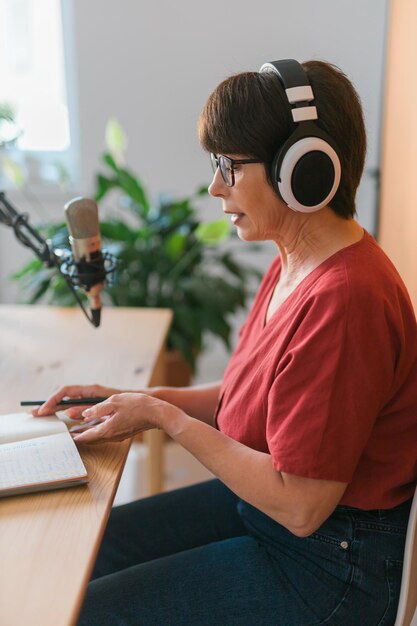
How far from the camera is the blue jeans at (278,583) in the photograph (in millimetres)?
968

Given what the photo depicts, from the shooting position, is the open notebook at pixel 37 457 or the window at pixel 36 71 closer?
the open notebook at pixel 37 457

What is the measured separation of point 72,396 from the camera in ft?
3.90

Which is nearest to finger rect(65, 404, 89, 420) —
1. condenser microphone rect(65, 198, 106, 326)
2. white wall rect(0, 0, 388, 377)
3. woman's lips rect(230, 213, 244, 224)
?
condenser microphone rect(65, 198, 106, 326)

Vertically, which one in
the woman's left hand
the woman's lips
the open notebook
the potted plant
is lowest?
the potted plant

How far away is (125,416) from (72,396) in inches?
7.0

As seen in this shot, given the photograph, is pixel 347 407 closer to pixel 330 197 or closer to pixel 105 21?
pixel 330 197

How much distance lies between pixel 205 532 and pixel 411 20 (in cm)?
126

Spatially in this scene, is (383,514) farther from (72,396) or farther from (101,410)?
(72,396)

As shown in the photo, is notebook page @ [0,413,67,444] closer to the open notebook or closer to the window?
the open notebook

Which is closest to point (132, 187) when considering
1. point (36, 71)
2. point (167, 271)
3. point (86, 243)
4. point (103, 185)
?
point (103, 185)

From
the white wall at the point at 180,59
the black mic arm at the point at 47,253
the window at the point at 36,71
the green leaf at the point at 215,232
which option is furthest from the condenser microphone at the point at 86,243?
the window at the point at 36,71

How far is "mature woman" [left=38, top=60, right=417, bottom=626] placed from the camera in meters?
0.91

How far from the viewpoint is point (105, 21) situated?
2730mm

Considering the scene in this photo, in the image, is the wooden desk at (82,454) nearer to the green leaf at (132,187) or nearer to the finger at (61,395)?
the finger at (61,395)
